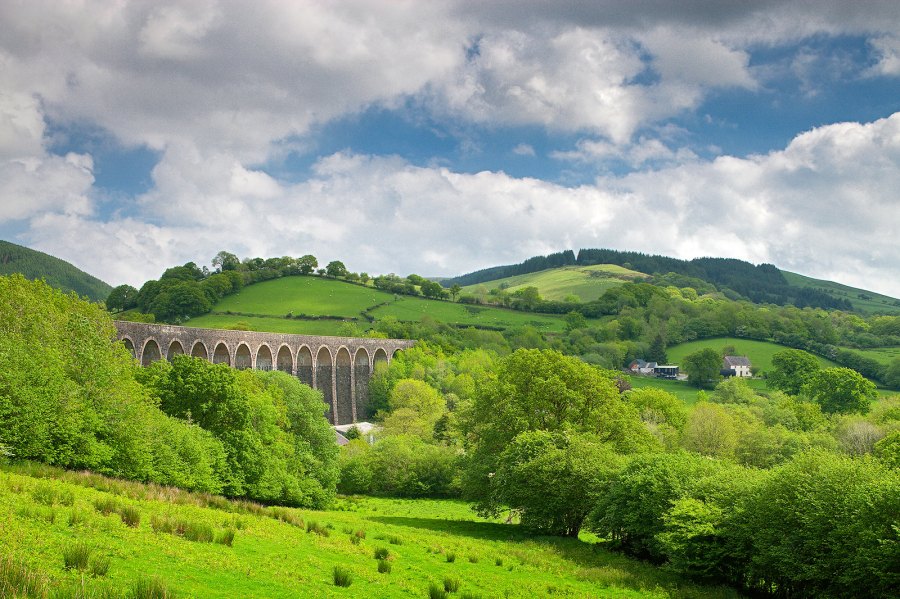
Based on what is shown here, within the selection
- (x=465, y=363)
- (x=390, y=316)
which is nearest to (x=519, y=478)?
(x=465, y=363)

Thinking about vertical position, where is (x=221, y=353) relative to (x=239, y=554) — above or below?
above

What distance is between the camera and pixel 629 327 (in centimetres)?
14500

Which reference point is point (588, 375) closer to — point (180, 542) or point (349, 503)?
point (349, 503)

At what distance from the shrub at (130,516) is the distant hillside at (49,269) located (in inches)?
4986

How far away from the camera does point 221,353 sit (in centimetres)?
6838

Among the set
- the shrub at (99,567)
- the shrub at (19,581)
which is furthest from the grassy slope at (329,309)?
the shrub at (19,581)

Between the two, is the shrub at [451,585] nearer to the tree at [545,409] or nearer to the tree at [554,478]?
the tree at [554,478]

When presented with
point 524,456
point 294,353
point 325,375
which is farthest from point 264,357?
point 524,456

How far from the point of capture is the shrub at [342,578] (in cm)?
1556

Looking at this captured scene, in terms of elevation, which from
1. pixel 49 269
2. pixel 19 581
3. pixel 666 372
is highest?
pixel 49 269

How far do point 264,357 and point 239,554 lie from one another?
205 feet

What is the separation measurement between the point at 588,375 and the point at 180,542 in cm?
2570

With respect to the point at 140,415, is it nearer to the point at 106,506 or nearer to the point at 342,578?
the point at 106,506

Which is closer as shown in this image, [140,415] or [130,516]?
[130,516]
